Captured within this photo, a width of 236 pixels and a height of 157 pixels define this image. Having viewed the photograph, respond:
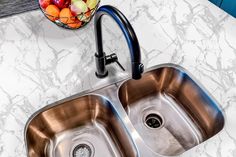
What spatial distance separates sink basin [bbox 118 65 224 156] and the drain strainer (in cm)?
19

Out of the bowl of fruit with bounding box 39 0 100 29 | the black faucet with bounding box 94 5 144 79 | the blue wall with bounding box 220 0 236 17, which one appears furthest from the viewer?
the blue wall with bounding box 220 0 236 17

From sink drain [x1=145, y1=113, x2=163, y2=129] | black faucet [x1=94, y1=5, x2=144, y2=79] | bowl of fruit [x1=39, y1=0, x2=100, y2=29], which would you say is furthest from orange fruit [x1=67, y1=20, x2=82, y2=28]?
sink drain [x1=145, y1=113, x2=163, y2=129]

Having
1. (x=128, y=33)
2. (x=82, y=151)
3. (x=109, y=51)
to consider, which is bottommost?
(x=82, y=151)

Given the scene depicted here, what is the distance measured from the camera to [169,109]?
104 cm

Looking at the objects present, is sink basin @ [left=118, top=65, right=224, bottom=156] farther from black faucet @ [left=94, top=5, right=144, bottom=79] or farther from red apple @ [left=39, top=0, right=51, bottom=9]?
red apple @ [left=39, top=0, right=51, bottom=9]

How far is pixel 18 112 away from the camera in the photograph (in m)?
0.83

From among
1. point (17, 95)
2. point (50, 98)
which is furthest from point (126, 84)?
point (17, 95)

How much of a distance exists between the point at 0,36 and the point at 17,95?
0.97 feet

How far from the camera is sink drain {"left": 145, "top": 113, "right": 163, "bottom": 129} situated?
102 cm

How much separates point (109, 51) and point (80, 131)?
0.32 m

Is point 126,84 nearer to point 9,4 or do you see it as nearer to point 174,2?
point 174,2

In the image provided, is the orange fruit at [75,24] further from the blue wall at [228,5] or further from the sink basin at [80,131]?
the blue wall at [228,5]

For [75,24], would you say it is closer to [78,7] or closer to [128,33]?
[78,7]

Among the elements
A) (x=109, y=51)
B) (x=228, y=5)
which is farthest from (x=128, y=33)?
(x=228, y=5)
